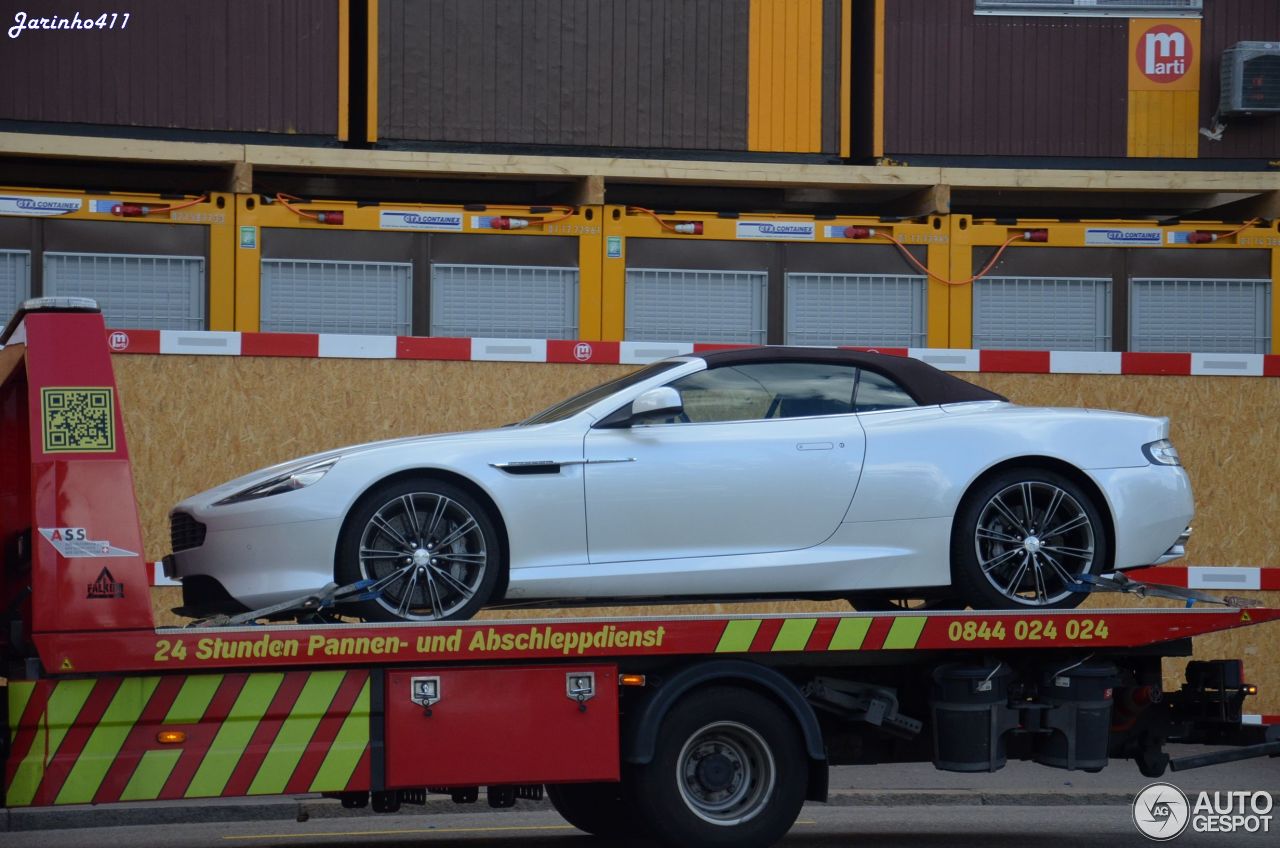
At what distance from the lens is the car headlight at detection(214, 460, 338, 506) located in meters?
6.79

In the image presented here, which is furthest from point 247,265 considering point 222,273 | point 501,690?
point 501,690

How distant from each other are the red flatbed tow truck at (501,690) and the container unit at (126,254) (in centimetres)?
501

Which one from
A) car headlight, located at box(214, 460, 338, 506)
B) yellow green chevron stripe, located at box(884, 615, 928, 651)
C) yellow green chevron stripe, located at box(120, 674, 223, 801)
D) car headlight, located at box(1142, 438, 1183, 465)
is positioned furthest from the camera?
car headlight, located at box(1142, 438, 1183, 465)

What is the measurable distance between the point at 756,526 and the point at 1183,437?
4.94 metres

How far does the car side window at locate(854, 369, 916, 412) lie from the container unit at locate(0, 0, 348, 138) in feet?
21.6

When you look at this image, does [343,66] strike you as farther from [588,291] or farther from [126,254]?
[588,291]

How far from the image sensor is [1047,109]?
13562mm

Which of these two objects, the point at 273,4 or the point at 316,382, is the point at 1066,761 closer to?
the point at 316,382

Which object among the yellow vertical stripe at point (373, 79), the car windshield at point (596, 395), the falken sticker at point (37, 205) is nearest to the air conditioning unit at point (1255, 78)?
the yellow vertical stripe at point (373, 79)

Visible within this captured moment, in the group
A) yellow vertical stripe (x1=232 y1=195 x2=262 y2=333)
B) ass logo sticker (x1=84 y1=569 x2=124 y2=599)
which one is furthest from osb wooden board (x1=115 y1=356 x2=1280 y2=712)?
ass logo sticker (x1=84 y1=569 x2=124 y2=599)

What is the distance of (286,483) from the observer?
22.4ft

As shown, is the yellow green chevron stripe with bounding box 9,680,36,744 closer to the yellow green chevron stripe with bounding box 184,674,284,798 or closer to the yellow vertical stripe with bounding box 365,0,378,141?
the yellow green chevron stripe with bounding box 184,674,284,798

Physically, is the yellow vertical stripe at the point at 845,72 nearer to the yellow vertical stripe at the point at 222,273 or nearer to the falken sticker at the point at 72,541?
the yellow vertical stripe at the point at 222,273

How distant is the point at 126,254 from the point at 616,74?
13.4ft
